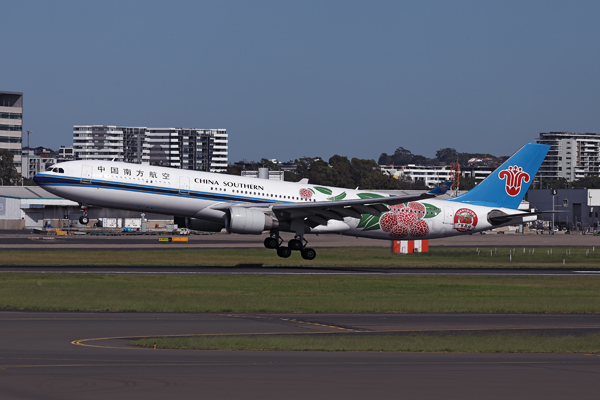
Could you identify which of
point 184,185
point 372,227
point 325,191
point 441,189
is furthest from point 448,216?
point 184,185

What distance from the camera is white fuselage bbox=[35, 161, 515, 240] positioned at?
143 ft

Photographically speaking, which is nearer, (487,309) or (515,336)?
(515,336)

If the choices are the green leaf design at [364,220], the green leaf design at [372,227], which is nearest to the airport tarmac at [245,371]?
the green leaf design at [364,220]

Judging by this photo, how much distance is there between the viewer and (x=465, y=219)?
51750mm

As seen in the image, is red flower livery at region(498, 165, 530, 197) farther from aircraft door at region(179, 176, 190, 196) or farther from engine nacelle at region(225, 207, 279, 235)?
aircraft door at region(179, 176, 190, 196)

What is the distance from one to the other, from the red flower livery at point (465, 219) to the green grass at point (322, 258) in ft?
11.8

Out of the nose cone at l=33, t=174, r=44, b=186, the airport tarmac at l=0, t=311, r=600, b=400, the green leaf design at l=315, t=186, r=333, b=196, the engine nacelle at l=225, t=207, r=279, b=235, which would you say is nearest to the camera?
the airport tarmac at l=0, t=311, r=600, b=400

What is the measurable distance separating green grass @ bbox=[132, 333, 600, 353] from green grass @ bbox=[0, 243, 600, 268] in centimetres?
2943

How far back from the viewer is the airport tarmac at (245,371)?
522 inches

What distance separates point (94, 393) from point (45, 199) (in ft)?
380

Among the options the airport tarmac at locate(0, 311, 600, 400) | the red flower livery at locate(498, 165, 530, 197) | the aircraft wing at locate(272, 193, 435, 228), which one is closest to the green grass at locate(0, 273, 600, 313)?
the aircraft wing at locate(272, 193, 435, 228)

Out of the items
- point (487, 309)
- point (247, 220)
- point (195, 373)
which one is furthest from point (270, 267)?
point (195, 373)

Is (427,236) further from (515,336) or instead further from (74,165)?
(515,336)

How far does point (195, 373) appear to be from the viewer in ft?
48.8
